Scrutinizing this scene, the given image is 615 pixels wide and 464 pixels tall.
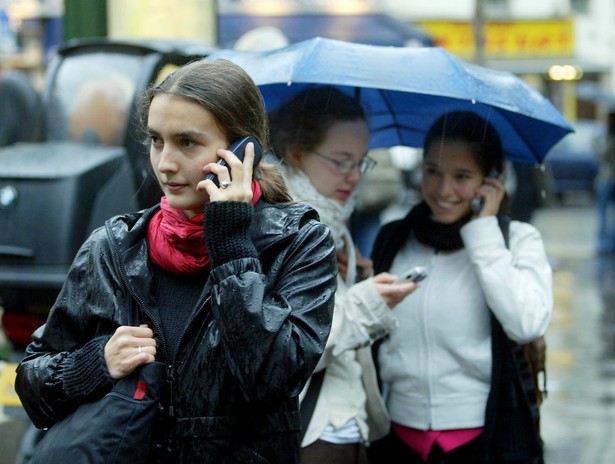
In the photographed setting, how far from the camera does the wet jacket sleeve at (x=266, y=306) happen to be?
7.82 ft

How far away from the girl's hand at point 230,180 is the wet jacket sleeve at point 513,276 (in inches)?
55.9

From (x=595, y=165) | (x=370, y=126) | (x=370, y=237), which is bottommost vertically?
(x=595, y=165)

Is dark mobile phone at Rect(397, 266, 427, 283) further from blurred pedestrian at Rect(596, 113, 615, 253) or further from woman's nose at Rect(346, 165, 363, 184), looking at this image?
blurred pedestrian at Rect(596, 113, 615, 253)

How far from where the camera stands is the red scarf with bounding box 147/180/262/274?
2.52 m

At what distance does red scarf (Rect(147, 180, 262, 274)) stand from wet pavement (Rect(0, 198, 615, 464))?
3.02 meters

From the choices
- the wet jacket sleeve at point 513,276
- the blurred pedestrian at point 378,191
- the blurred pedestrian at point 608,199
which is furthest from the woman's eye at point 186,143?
the blurred pedestrian at point 608,199

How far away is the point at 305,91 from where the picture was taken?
397 cm

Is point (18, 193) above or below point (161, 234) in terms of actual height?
below

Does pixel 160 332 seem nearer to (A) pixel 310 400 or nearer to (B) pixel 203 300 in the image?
(B) pixel 203 300

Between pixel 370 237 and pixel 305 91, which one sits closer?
pixel 305 91

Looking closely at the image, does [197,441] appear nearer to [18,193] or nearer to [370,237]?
[18,193]

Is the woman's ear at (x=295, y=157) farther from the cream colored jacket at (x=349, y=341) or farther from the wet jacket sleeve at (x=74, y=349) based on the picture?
the wet jacket sleeve at (x=74, y=349)

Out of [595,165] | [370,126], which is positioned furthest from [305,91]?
[595,165]

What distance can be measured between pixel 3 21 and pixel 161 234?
84.6ft
